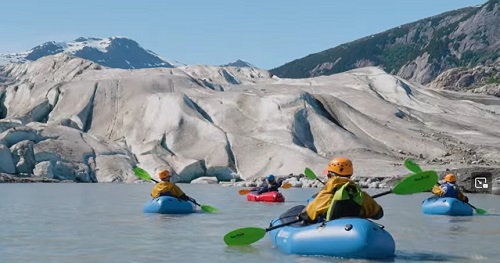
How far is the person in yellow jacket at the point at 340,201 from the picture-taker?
14.5 meters

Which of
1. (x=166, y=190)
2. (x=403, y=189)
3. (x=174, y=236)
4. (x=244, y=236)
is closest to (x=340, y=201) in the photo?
(x=403, y=189)

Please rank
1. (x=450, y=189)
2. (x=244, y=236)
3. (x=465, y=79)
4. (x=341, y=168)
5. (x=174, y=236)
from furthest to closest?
(x=465, y=79), (x=450, y=189), (x=174, y=236), (x=244, y=236), (x=341, y=168)

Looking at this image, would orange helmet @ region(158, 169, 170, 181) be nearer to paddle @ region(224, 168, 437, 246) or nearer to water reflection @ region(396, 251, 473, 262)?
paddle @ region(224, 168, 437, 246)

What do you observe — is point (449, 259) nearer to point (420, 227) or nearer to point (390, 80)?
point (420, 227)

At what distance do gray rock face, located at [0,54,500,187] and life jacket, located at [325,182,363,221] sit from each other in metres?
52.5

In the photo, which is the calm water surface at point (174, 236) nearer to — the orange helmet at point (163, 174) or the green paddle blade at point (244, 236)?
the green paddle blade at point (244, 236)

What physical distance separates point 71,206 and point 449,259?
1998cm

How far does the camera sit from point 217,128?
266ft

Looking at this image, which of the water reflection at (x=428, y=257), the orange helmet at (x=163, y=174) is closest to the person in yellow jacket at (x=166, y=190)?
the orange helmet at (x=163, y=174)

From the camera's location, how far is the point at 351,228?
45.5ft

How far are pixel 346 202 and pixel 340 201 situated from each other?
12cm

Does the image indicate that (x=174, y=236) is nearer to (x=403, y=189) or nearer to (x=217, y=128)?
(x=403, y=189)

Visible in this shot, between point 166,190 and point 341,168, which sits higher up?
point 341,168

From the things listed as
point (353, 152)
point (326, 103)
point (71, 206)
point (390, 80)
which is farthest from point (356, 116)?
point (71, 206)
